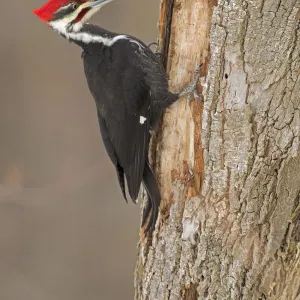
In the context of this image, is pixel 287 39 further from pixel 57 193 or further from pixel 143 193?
pixel 57 193

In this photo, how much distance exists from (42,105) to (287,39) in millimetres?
3647

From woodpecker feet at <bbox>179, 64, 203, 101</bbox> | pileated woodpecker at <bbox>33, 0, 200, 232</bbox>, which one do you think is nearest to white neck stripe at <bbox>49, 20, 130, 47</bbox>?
pileated woodpecker at <bbox>33, 0, 200, 232</bbox>

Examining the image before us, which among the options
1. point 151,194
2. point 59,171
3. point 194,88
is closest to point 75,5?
point 194,88

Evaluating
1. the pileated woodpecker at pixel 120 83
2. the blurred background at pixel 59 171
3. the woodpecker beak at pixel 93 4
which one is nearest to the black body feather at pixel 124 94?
the pileated woodpecker at pixel 120 83

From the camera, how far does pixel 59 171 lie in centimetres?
535

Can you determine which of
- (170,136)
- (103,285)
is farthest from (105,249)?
(170,136)

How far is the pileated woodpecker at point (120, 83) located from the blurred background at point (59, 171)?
2.22 m

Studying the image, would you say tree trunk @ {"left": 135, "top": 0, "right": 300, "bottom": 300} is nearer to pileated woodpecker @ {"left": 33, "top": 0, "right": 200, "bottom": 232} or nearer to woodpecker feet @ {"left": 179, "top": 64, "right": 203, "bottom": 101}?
woodpecker feet @ {"left": 179, "top": 64, "right": 203, "bottom": 101}

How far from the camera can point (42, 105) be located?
5.42 meters

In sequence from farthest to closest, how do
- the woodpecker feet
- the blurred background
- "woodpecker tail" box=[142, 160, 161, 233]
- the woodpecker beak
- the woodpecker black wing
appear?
1. the blurred background
2. the woodpecker beak
3. the woodpecker black wing
4. "woodpecker tail" box=[142, 160, 161, 233]
5. the woodpecker feet

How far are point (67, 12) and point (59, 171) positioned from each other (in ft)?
8.46

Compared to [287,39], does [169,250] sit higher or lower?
lower

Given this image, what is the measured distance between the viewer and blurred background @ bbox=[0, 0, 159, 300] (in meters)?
5.22

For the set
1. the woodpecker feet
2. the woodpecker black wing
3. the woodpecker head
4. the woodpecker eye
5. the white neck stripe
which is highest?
the woodpecker eye
